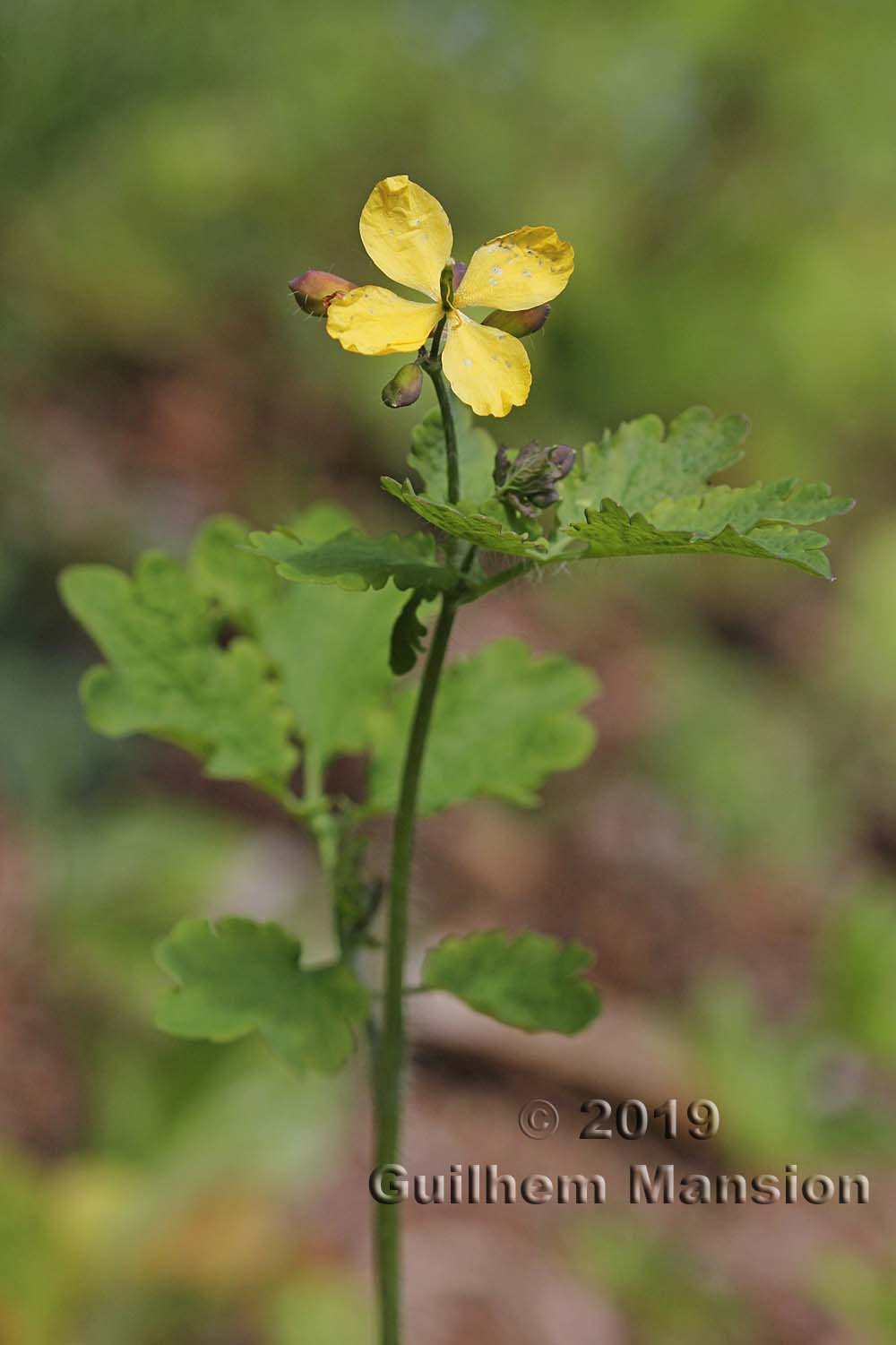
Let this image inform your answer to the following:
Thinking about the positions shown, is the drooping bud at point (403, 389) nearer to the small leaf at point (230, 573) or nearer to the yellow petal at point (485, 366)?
the yellow petal at point (485, 366)

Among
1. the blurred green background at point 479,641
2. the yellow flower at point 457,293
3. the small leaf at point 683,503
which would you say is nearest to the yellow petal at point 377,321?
the yellow flower at point 457,293

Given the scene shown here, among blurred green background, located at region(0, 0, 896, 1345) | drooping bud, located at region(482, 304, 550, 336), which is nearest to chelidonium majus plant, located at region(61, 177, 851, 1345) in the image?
drooping bud, located at region(482, 304, 550, 336)

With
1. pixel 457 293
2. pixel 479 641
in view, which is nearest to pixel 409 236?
pixel 457 293

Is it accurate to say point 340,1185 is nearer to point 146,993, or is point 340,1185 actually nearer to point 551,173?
point 146,993

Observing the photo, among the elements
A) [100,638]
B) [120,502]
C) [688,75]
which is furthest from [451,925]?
[688,75]

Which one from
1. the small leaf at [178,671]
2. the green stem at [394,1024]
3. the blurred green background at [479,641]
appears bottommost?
the green stem at [394,1024]

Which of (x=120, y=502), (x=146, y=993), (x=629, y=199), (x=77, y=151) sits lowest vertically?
(x=146, y=993)

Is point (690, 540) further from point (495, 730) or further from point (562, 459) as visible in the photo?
point (495, 730)

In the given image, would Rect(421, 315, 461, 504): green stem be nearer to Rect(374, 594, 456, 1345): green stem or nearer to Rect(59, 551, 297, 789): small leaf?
Rect(374, 594, 456, 1345): green stem
